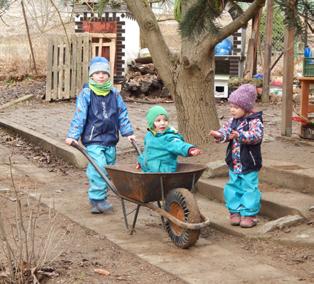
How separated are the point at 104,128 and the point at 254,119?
5.47ft

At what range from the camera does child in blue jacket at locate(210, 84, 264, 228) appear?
237 inches

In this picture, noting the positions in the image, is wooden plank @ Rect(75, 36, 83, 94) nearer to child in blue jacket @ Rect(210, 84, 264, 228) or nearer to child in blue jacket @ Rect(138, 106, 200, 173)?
child in blue jacket @ Rect(138, 106, 200, 173)

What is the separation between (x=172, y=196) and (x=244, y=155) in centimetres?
75

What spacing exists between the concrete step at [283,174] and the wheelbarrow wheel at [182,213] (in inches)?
62.4

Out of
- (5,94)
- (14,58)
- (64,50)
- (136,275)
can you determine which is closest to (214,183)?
(136,275)

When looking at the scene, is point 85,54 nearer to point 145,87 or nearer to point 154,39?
point 145,87

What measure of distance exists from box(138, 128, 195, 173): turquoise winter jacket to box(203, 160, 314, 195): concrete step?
136cm

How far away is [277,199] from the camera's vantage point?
657 centimetres

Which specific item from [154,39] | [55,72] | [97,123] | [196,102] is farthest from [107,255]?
[55,72]

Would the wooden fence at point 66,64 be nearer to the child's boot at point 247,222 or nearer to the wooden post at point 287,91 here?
the wooden post at point 287,91

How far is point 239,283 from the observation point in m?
4.81

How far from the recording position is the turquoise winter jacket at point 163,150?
20.1 ft

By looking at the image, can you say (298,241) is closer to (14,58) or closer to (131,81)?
(131,81)

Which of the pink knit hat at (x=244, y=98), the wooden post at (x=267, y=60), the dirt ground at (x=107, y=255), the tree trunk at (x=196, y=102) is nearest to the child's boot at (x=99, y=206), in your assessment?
the dirt ground at (x=107, y=255)
